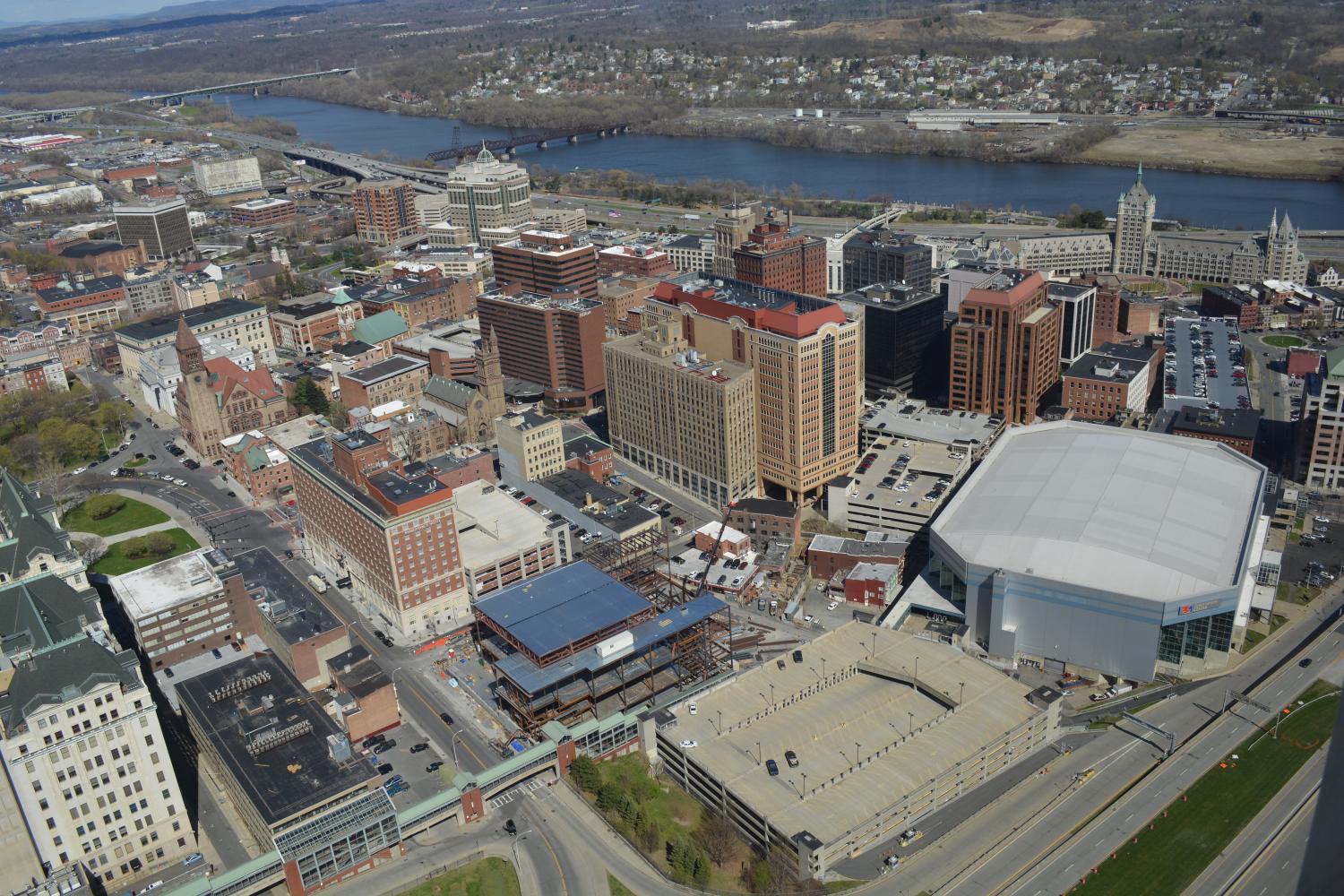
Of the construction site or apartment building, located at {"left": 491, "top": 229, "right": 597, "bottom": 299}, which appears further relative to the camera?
apartment building, located at {"left": 491, "top": 229, "right": 597, "bottom": 299}

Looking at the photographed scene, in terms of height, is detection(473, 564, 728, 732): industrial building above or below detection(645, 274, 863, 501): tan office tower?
below

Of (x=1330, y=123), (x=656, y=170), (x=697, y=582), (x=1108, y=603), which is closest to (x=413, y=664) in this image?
(x=697, y=582)

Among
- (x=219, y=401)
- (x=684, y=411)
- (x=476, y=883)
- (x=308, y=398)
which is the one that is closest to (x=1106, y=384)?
(x=684, y=411)

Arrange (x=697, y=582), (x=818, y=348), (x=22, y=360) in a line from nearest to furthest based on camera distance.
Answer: (x=697, y=582)
(x=818, y=348)
(x=22, y=360)

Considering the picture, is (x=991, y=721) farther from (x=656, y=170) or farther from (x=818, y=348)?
(x=656, y=170)

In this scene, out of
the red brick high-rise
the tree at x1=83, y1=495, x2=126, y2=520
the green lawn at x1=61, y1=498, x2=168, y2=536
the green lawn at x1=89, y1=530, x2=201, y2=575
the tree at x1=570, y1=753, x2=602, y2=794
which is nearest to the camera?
the tree at x1=570, y1=753, x2=602, y2=794

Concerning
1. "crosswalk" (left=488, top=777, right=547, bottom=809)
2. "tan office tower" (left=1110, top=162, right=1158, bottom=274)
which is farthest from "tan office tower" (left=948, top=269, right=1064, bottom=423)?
"crosswalk" (left=488, top=777, right=547, bottom=809)

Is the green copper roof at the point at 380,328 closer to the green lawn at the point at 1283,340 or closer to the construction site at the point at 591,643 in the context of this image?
the construction site at the point at 591,643

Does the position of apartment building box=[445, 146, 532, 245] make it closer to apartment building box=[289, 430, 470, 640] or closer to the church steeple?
the church steeple
